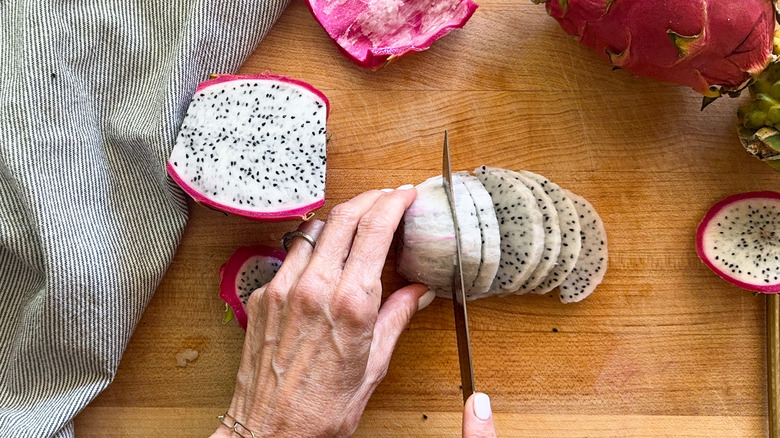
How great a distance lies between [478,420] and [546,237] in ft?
1.71

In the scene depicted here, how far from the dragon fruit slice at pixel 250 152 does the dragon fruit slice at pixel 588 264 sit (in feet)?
2.44

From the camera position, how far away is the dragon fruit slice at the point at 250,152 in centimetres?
158

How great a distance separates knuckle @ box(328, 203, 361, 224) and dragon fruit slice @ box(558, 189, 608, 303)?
0.63 metres

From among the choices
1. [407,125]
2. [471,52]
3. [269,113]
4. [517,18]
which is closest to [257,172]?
[269,113]

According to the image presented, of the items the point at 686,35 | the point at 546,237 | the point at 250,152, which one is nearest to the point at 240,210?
the point at 250,152

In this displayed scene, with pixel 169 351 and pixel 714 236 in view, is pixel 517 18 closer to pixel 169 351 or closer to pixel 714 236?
pixel 714 236

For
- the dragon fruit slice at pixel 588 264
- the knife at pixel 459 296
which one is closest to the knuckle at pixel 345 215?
the knife at pixel 459 296

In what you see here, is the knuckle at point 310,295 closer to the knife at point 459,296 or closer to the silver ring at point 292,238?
the silver ring at point 292,238

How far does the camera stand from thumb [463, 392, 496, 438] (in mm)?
1386

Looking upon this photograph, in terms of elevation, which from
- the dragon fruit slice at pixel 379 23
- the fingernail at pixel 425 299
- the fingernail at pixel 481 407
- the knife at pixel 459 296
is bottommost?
the fingernail at pixel 425 299

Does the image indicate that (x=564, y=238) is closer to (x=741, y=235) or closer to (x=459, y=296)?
(x=459, y=296)

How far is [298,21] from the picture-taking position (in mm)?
1789

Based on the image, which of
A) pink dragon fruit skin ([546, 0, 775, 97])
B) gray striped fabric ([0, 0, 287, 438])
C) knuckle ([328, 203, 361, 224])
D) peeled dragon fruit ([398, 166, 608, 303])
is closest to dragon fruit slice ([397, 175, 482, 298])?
peeled dragon fruit ([398, 166, 608, 303])

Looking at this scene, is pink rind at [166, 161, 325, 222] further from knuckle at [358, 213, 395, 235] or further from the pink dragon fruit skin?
the pink dragon fruit skin
